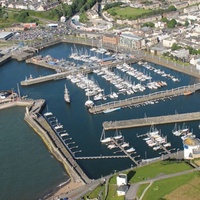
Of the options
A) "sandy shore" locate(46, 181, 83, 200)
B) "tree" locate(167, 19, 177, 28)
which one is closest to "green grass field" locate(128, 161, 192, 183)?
"sandy shore" locate(46, 181, 83, 200)

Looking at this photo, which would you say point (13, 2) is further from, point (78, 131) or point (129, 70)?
point (78, 131)

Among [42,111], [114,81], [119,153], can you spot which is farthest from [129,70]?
[119,153]

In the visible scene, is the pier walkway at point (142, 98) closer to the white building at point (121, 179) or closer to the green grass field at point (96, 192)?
the green grass field at point (96, 192)

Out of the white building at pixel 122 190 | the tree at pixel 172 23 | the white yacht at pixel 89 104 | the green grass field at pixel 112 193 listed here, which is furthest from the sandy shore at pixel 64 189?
the tree at pixel 172 23

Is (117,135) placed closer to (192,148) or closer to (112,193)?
(192,148)

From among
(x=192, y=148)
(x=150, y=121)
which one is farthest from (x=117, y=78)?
(x=192, y=148)

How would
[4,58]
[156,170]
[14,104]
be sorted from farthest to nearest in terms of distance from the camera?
[4,58] → [14,104] → [156,170]
